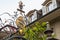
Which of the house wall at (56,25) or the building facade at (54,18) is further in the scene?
the house wall at (56,25)

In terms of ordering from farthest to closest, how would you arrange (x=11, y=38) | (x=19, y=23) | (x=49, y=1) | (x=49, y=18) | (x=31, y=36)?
(x=49, y=1)
(x=49, y=18)
(x=31, y=36)
(x=11, y=38)
(x=19, y=23)

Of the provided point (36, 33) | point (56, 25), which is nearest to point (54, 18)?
point (56, 25)

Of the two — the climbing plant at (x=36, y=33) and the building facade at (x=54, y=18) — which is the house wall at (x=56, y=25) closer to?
the building facade at (x=54, y=18)

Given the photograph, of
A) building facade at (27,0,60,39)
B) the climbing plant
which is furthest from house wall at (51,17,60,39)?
the climbing plant

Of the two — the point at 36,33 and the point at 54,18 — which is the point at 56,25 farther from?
the point at 36,33

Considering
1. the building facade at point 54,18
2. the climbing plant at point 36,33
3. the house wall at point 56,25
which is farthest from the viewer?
the house wall at point 56,25

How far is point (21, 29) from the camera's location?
4.76 m

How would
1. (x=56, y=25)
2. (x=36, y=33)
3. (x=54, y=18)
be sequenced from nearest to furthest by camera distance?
(x=36, y=33) < (x=54, y=18) < (x=56, y=25)

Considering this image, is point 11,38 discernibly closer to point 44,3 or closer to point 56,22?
point 56,22

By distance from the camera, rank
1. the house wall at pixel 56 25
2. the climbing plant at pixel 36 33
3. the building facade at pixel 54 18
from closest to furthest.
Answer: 1. the climbing plant at pixel 36 33
2. the building facade at pixel 54 18
3. the house wall at pixel 56 25

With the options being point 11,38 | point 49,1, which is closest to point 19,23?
point 11,38

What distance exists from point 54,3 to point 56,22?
171cm

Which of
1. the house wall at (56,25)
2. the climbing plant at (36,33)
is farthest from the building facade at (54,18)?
the climbing plant at (36,33)

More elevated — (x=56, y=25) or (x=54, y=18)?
(x=54, y=18)
